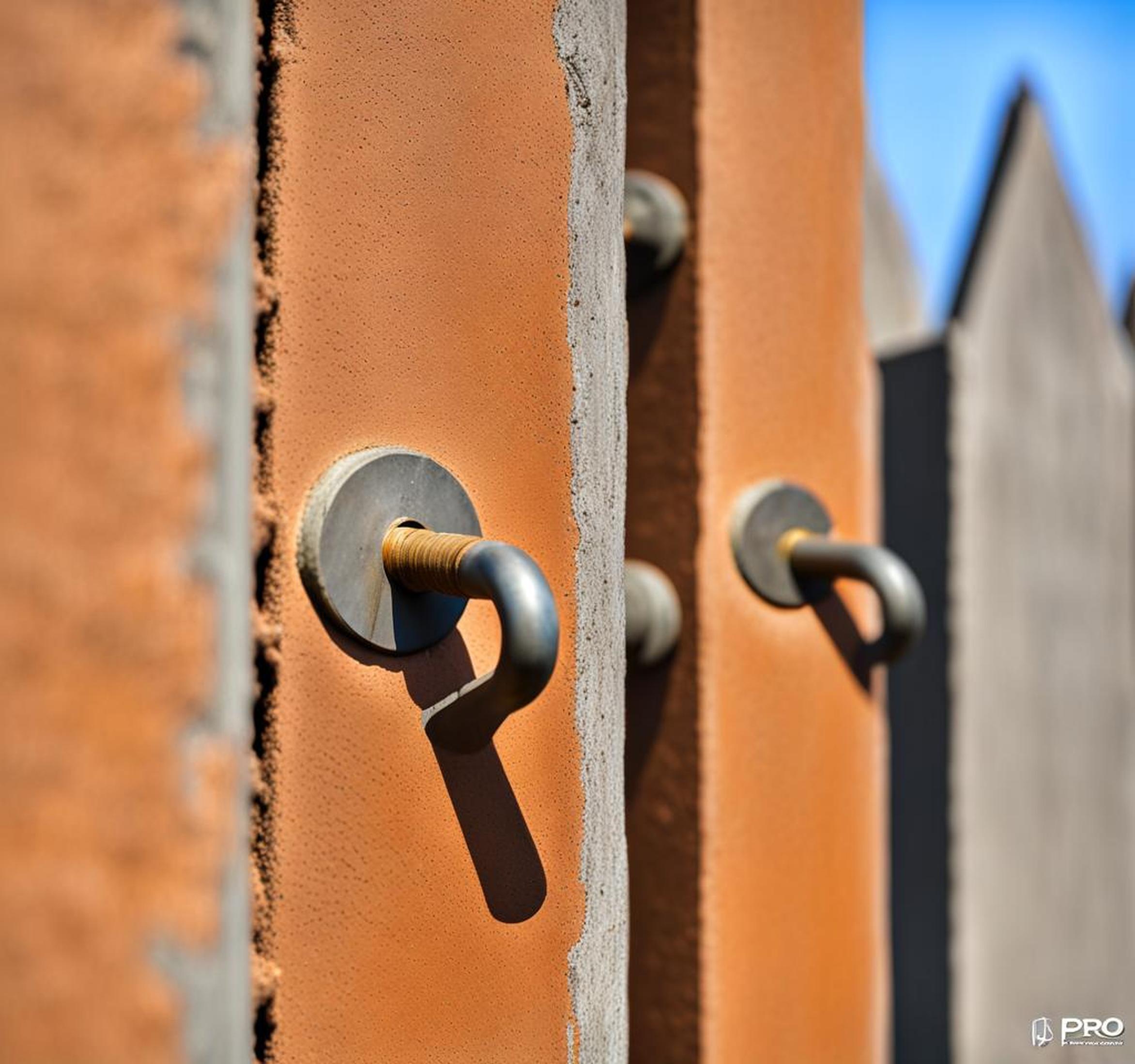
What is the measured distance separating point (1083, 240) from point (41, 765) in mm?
2819

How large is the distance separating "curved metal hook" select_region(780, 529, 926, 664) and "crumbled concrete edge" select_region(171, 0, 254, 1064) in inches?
26.3

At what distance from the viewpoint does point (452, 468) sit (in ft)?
2.06

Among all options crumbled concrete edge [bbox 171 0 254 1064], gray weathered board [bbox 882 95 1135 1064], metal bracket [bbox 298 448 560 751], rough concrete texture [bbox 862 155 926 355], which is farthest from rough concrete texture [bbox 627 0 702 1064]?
rough concrete texture [bbox 862 155 926 355]

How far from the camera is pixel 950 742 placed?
2.12 meters

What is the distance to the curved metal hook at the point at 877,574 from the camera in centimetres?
93

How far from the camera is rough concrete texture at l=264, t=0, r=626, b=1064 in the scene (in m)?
0.55

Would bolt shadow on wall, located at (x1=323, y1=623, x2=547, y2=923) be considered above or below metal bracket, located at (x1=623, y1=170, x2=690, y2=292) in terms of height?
below

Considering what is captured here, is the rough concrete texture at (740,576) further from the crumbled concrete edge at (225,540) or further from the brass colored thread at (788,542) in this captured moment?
the crumbled concrete edge at (225,540)

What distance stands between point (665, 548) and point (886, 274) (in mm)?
2136

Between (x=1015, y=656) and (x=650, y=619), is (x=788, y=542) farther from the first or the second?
(x=1015, y=656)

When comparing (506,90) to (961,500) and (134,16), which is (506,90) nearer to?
(134,16)

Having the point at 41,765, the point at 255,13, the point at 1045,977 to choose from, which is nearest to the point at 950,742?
the point at 1045,977

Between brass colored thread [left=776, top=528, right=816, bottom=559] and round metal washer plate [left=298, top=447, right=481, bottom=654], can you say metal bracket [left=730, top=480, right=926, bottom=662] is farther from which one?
round metal washer plate [left=298, top=447, right=481, bottom=654]

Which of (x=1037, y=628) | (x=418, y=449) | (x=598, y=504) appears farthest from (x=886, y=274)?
(x=418, y=449)
